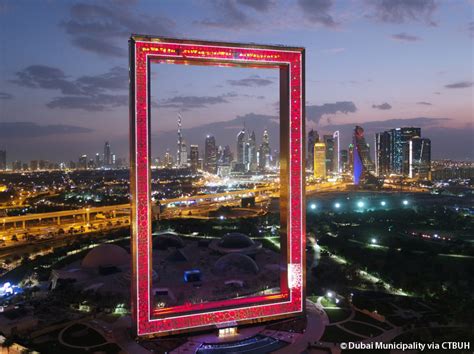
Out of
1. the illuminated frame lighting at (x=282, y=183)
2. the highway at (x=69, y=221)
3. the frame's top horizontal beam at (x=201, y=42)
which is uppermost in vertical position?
the frame's top horizontal beam at (x=201, y=42)

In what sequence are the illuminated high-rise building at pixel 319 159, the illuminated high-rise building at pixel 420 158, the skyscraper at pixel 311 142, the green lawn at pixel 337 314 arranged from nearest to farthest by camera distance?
the green lawn at pixel 337 314, the illuminated high-rise building at pixel 420 158, the illuminated high-rise building at pixel 319 159, the skyscraper at pixel 311 142

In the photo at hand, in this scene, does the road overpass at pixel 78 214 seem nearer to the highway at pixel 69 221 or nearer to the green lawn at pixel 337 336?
the highway at pixel 69 221

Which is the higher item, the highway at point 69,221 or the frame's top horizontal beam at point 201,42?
the frame's top horizontal beam at point 201,42

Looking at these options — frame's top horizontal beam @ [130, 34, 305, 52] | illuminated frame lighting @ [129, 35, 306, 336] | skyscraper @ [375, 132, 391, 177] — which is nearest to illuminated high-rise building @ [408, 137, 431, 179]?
skyscraper @ [375, 132, 391, 177]

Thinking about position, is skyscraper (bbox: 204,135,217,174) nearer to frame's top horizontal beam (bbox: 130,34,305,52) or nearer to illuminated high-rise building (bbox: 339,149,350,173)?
illuminated high-rise building (bbox: 339,149,350,173)

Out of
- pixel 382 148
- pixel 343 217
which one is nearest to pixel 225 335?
pixel 343 217

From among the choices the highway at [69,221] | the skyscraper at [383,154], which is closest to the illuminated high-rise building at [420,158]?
the skyscraper at [383,154]

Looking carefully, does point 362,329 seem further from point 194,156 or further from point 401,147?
point 194,156
